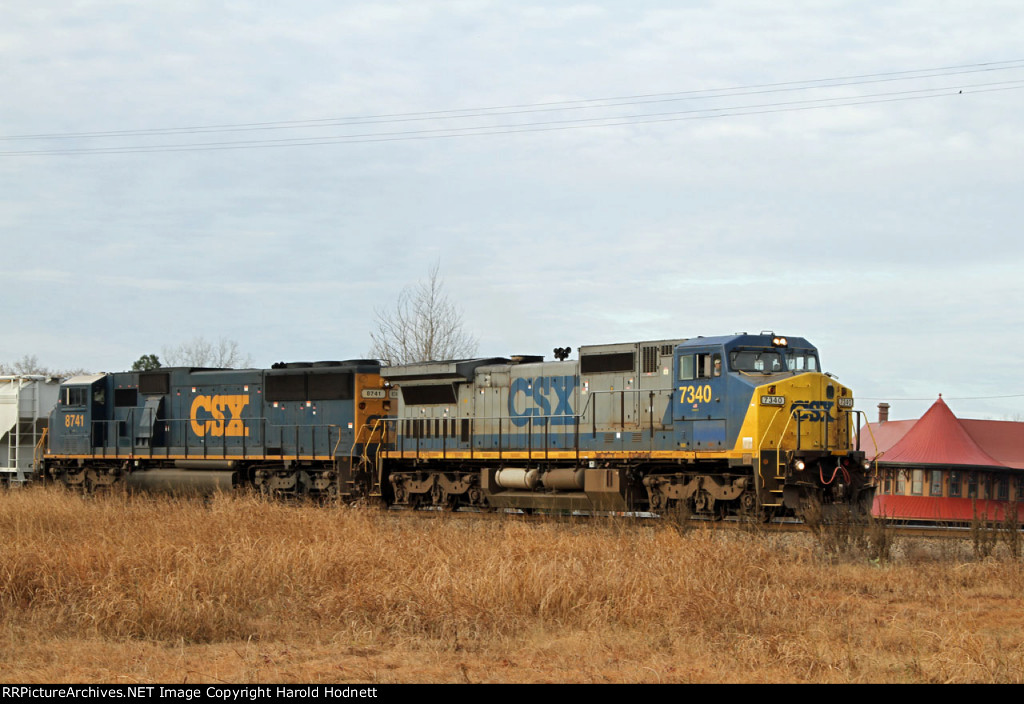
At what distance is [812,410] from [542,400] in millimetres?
5471

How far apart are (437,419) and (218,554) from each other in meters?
11.1

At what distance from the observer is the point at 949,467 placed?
3481 centimetres

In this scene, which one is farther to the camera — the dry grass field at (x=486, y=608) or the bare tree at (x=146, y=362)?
the bare tree at (x=146, y=362)

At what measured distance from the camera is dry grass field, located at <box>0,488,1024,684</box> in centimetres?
791

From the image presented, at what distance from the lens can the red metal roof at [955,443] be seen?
34.9 metres

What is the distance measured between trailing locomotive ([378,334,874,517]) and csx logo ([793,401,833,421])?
3 centimetres

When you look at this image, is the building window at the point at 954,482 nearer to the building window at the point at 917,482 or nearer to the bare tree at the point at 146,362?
the building window at the point at 917,482

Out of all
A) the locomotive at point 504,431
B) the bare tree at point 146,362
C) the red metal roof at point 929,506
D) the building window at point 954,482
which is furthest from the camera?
the bare tree at point 146,362

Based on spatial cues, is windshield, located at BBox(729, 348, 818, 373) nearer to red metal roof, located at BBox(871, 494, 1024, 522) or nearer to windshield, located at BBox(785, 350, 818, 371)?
windshield, located at BBox(785, 350, 818, 371)

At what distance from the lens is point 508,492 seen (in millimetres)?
20906

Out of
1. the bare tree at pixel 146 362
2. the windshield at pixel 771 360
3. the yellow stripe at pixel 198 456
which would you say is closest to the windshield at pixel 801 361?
the windshield at pixel 771 360

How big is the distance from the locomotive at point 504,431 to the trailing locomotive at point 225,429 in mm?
45

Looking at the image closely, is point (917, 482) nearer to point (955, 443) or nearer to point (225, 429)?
point (955, 443)

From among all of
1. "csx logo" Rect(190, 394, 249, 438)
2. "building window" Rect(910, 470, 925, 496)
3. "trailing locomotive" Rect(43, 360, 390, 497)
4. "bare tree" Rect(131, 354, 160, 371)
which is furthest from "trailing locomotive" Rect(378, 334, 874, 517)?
"bare tree" Rect(131, 354, 160, 371)
